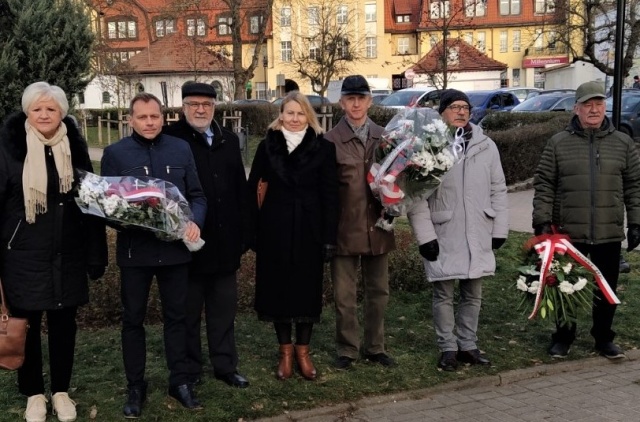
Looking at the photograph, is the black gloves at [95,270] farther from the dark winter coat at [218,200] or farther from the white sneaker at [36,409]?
the white sneaker at [36,409]

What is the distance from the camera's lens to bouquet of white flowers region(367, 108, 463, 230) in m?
4.96

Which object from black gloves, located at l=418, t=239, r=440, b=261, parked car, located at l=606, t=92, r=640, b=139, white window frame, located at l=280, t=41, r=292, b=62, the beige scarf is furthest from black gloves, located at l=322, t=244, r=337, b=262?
white window frame, located at l=280, t=41, r=292, b=62

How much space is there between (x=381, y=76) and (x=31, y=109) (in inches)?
2452

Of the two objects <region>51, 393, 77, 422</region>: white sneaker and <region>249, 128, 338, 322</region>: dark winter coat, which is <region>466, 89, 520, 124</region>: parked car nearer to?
<region>249, 128, 338, 322</region>: dark winter coat

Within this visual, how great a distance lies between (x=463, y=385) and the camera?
5328mm

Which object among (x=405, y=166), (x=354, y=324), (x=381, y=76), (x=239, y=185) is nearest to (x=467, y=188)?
(x=405, y=166)

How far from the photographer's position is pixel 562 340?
600 centimetres

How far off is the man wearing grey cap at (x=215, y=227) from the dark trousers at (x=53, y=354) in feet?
2.60

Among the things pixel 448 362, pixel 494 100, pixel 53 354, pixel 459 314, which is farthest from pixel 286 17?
pixel 53 354

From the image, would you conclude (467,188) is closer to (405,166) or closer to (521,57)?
(405,166)

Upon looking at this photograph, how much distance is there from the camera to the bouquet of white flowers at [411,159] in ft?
16.3

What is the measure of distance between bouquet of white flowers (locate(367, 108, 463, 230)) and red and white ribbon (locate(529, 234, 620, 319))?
109 cm

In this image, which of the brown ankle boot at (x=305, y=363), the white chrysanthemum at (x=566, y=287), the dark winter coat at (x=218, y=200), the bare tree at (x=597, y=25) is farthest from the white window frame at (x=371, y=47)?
the dark winter coat at (x=218, y=200)

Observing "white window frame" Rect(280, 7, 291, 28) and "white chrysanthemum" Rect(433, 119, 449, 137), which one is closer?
"white chrysanthemum" Rect(433, 119, 449, 137)
